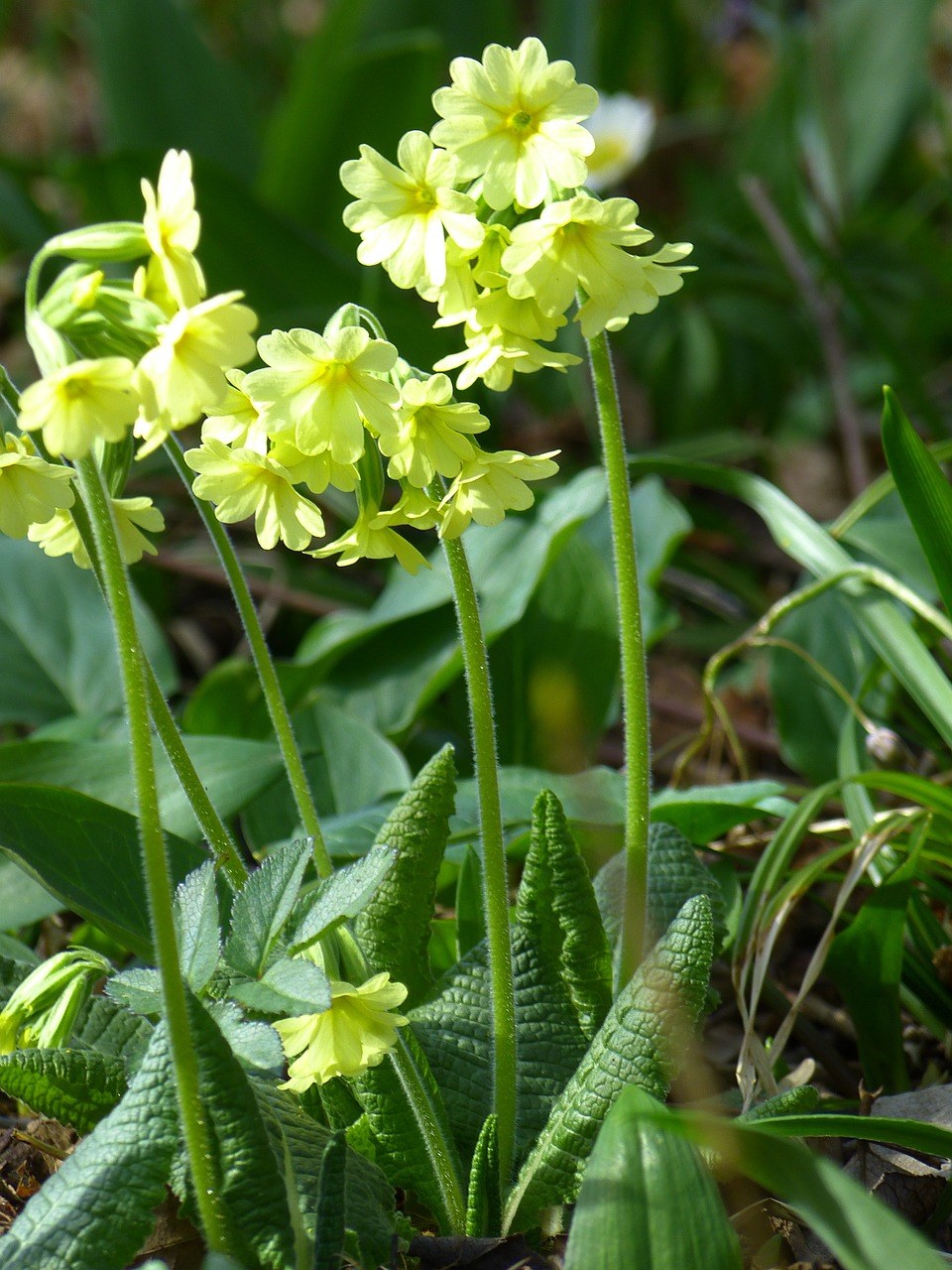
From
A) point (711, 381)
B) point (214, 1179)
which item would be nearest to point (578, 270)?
point (214, 1179)

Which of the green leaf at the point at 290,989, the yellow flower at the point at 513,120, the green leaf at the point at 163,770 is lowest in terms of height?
the green leaf at the point at 290,989

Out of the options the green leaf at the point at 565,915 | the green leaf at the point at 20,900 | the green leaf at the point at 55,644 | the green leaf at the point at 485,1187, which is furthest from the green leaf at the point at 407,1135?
the green leaf at the point at 55,644

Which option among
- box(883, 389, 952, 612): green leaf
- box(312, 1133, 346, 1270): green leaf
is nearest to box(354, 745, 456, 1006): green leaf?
box(312, 1133, 346, 1270): green leaf

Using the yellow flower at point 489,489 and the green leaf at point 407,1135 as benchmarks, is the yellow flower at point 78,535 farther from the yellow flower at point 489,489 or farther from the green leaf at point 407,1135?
the green leaf at point 407,1135

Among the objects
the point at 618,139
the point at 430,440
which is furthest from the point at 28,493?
the point at 618,139

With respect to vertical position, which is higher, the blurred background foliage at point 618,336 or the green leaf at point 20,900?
the blurred background foliage at point 618,336

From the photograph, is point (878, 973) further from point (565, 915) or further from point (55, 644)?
point (55, 644)
